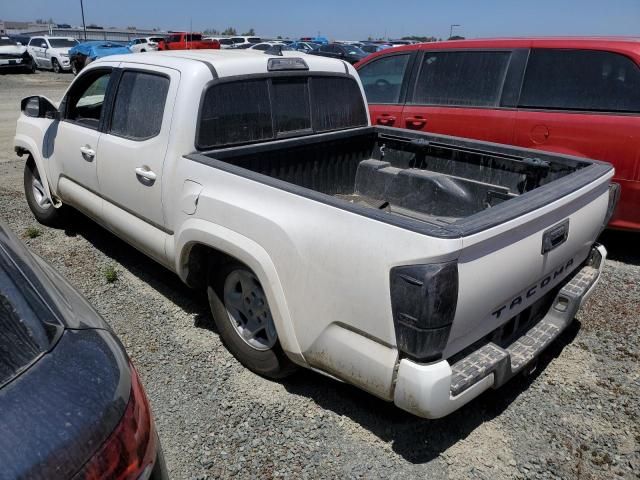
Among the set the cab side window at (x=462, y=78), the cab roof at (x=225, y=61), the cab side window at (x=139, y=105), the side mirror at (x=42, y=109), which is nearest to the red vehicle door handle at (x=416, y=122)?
the cab side window at (x=462, y=78)

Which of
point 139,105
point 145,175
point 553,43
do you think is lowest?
point 145,175

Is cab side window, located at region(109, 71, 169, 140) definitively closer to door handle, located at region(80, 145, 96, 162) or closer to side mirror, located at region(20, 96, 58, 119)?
door handle, located at region(80, 145, 96, 162)

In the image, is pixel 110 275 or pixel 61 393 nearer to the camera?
pixel 61 393

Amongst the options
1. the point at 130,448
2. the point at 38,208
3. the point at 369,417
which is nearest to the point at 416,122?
the point at 369,417

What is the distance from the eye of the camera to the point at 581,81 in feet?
15.7

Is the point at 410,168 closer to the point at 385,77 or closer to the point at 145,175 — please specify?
the point at 145,175

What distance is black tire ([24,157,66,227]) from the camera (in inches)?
211

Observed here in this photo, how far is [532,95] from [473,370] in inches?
140

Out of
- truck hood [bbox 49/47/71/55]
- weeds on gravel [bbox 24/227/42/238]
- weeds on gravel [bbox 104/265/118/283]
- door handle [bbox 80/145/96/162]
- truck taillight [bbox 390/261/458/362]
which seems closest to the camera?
truck taillight [bbox 390/261/458/362]

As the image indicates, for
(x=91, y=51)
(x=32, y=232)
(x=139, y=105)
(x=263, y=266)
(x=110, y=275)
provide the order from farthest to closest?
(x=91, y=51) → (x=32, y=232) → (x=110, y=275) → (x=139, y=105) → (x=263, y=266)

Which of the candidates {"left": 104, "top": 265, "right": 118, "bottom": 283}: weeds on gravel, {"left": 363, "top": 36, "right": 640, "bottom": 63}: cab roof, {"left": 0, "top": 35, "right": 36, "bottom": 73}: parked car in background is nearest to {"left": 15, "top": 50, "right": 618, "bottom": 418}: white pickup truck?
{"left": 104, "top": 265, "right": 118, "bottom": 283}: weeds on gravel

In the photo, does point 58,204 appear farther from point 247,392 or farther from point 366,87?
point 366,87

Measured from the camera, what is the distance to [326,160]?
4164 mm

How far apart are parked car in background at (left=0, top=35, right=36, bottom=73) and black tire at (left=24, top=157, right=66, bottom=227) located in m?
22.3
